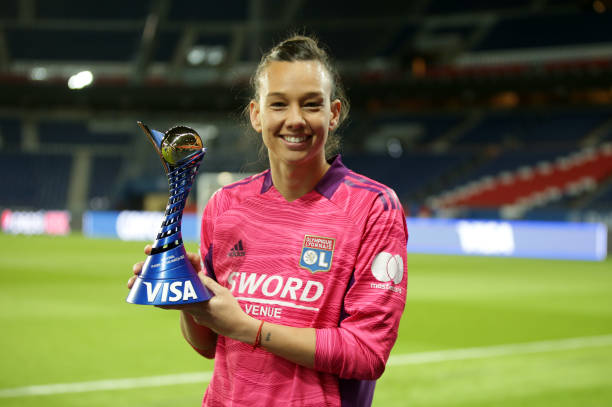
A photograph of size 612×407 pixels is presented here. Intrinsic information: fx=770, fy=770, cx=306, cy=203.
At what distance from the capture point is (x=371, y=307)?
6.41 ft

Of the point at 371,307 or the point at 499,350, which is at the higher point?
the point at 371,307

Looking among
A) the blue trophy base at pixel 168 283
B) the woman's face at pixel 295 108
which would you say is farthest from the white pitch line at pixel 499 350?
the blue trophy base at pixel 168 283

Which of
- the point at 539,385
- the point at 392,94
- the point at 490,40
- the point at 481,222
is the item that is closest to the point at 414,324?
the point at 539,385

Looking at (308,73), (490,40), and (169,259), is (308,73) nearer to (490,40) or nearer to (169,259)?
(169,259)

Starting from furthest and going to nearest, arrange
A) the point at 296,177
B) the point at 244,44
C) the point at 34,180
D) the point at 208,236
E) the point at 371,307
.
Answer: the point at 244,44 < the point at 34,180 < the point at 208,236 < the point at 296,177 < the point at 371,307

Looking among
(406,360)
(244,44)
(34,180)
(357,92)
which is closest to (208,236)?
(406,360)

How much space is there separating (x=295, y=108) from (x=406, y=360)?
5.55 metres

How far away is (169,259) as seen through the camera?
1782 mm

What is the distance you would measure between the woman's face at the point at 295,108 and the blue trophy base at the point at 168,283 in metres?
0.44

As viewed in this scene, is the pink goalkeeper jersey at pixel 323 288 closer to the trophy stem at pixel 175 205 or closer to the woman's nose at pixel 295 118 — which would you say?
the woman's nose at pixel 295 118

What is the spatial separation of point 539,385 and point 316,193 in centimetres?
482

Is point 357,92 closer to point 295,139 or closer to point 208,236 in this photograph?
point 208,236

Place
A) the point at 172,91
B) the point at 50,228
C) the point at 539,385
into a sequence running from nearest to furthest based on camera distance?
the point at 539,385 < the point at 50,228 < the point at 172,91

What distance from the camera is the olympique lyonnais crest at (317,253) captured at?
2.01 m
